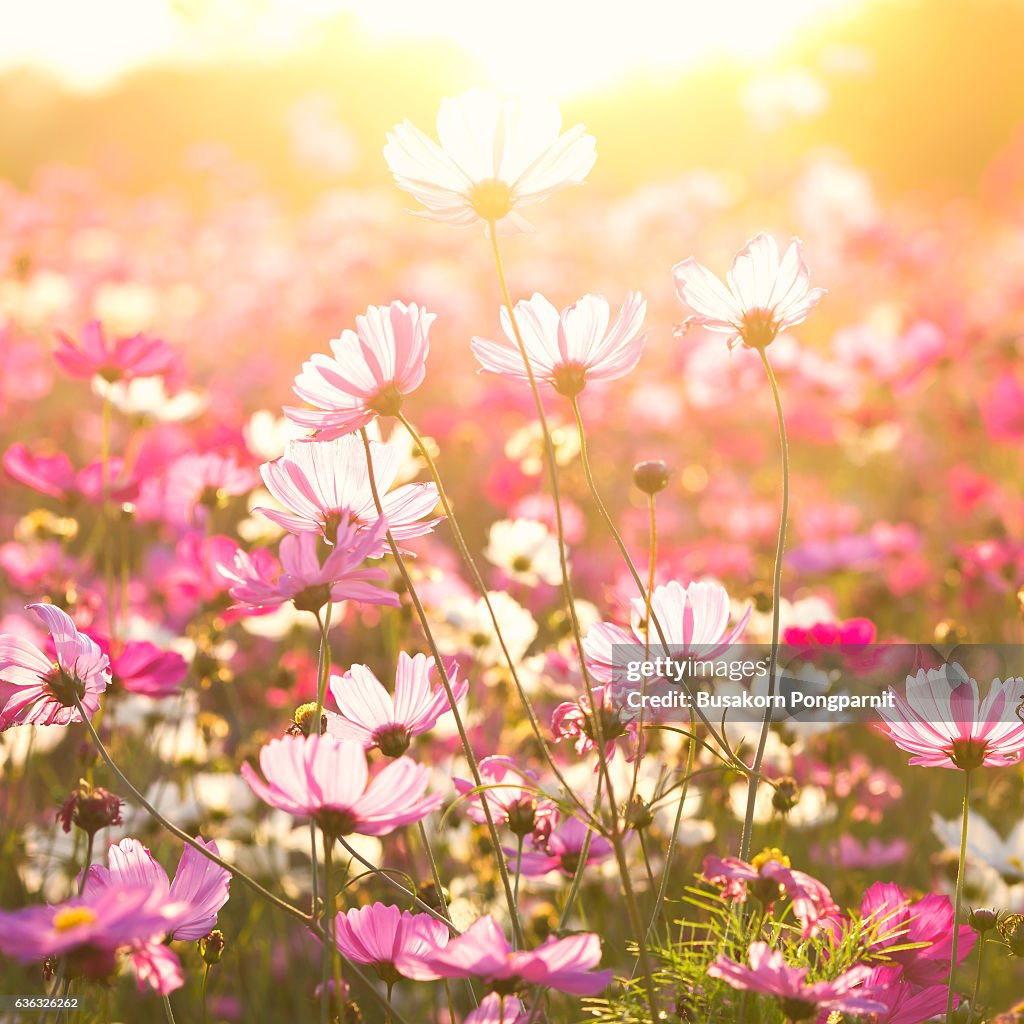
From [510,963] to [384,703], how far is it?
0.24m

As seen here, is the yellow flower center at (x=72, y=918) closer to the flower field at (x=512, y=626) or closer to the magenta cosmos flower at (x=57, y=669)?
the flower field at (x=512, y=626)

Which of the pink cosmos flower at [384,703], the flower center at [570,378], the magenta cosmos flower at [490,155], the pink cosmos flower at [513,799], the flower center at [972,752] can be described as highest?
the magenta cosmos flower at [490,155]

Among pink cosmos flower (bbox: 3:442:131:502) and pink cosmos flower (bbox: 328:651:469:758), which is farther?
pink cosmos flower (bbox: 3:442:131:502)

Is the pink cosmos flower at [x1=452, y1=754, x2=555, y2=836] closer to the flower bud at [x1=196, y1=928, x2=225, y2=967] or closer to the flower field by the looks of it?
the flower field

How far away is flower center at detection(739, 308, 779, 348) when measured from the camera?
2.89 ft

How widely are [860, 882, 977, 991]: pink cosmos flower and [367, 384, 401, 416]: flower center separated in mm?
489

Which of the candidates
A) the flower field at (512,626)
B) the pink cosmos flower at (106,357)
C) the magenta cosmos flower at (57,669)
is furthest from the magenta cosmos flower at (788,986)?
the pink cosmos flower at (106,357)

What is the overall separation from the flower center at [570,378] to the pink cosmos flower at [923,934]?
0.43m

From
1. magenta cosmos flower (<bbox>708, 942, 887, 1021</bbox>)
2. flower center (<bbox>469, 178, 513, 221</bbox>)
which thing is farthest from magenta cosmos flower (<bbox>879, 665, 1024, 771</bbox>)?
flower center (<bbox>469, 178, 513, 221</bbox>)

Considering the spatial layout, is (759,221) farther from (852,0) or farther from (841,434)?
(852,0)

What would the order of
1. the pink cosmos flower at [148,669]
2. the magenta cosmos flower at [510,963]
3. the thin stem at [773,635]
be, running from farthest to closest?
the pink cosmos flower at [148,669] < the thin stem at [773,635] < the magenta cosmos flower at [510,963]

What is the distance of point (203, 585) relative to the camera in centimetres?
150

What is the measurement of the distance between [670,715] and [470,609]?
1.07 feet

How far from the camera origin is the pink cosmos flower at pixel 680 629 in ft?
2.88
